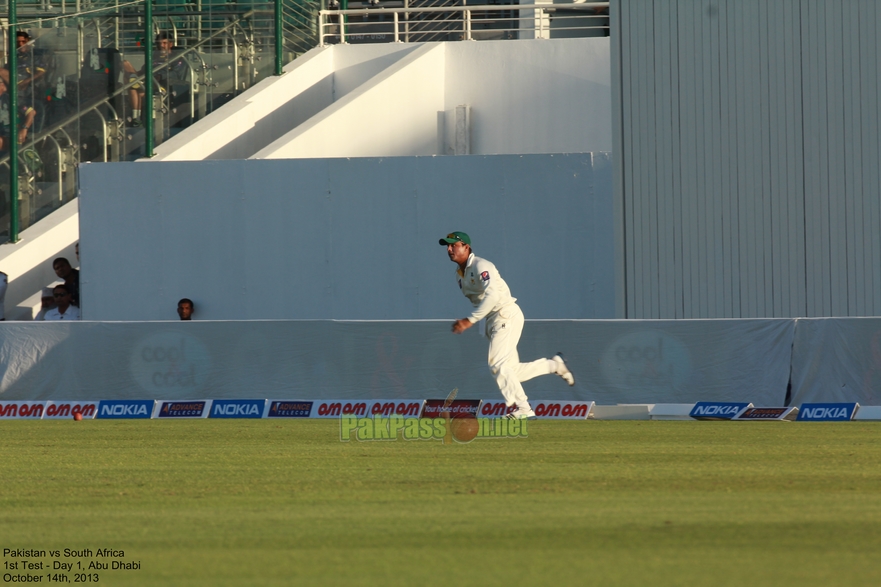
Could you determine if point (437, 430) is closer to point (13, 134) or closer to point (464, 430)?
point (464, 430)

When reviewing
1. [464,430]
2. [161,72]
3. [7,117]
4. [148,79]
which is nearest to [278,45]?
[161,72]

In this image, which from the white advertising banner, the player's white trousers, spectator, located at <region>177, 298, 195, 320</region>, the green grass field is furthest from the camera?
spectator, located at <region>177, 298, 195, 320</region>

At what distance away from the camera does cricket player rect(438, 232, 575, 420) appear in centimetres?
1116

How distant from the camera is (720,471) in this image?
727 cm

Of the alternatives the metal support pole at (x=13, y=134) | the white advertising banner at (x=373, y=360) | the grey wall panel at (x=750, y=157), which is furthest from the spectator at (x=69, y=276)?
the grey wall panel at (x=750, y=157)

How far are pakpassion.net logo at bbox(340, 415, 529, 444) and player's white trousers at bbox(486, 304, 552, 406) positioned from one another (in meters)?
0.30

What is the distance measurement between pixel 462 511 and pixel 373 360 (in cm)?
932

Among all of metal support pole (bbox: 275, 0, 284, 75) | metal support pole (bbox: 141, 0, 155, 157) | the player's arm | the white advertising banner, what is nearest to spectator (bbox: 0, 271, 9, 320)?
metal support pole (bbox: 141, 0, 155, 157)

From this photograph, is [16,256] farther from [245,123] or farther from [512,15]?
[512,15]

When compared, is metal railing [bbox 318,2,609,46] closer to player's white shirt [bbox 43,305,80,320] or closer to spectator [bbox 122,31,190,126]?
spectator [bbox 122,31,190,126]

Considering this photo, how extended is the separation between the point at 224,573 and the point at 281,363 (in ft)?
36.1

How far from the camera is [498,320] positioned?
11.4 metres

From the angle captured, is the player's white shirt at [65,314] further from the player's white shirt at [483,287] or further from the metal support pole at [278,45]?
the player's white shirt at [483,287]

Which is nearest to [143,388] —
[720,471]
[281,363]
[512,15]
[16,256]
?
[281,363]
